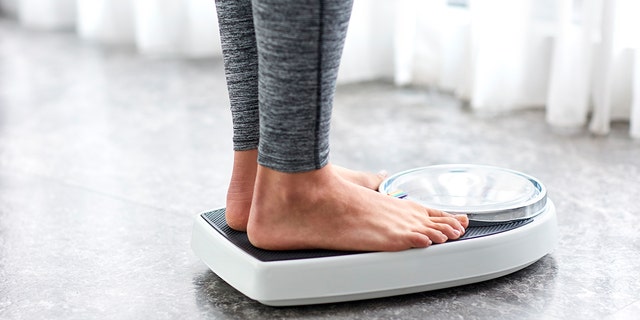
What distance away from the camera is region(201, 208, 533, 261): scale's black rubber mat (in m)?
1.09

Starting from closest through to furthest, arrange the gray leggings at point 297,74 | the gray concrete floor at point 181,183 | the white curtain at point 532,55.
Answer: the gray leggings at point 297,74 → the gray concrete floor at point 181,183 → the white curtain at point 532,55

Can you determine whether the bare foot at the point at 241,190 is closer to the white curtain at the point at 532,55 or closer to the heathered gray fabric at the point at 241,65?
the heathered gray fabric at the point at 241,65

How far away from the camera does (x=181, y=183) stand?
1587 millimetres

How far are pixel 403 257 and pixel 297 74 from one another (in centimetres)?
26

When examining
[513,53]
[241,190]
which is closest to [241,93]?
[241,190]

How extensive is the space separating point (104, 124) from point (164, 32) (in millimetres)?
674

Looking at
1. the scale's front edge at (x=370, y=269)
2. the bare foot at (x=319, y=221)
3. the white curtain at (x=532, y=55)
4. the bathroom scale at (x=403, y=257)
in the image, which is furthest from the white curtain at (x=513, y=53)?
the bare foot at (x=319, y=221)

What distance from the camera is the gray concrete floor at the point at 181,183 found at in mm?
1132

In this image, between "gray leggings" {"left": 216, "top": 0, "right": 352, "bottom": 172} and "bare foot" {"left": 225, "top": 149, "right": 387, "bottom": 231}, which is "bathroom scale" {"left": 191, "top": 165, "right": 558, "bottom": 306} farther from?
"gray leggings" {"left": 216, "top": 0, "right": 352, "bottom": 172}

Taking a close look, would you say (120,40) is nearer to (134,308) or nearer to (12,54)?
(12,54)

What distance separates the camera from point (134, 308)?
1121 mm

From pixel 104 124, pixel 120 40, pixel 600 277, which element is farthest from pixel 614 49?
pixel 120 40

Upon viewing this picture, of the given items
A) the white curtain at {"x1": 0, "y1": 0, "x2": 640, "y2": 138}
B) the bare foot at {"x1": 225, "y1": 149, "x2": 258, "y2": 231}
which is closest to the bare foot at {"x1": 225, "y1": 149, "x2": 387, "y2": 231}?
the bare foot at {"x1": 225, "y1": 149, "x2": 258, "y2": 231}

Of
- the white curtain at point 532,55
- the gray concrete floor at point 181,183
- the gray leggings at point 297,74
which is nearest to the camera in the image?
the gray leggings at point 297,74
